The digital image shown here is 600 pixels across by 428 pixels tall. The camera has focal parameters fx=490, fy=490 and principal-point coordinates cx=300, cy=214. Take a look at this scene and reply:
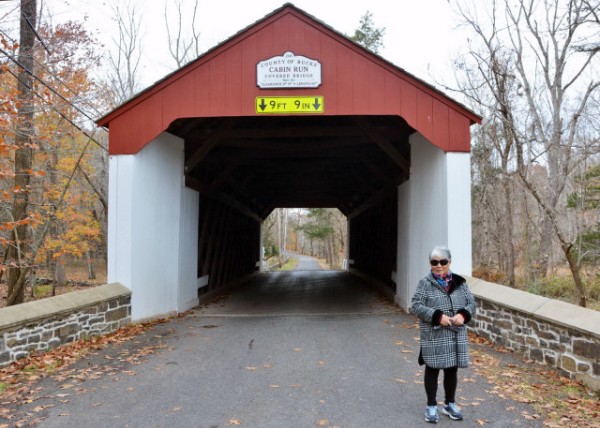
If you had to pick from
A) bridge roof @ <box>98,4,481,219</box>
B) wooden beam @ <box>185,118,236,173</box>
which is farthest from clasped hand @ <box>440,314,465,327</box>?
wooden beam @ <box>185,118,236,173</box>

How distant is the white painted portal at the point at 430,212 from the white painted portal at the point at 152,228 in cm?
434

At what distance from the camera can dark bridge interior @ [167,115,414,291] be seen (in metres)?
9.70

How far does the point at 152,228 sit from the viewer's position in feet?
27.2

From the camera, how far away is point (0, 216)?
10.9 meters

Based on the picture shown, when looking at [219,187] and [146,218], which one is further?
[219,187]

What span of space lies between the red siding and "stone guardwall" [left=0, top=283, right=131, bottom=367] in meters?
2.45

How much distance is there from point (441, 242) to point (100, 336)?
527 cm

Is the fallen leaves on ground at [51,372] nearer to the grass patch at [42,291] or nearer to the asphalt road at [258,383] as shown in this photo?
the asphalt road at [258,383]

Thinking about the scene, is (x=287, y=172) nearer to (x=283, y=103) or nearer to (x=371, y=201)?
(x=371, y=201)

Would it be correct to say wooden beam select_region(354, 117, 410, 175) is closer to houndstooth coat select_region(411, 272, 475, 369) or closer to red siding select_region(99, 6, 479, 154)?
red siding select_region(99, 6, 479, 154)

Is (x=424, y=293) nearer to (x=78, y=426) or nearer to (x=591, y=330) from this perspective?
(x=591, y=330)

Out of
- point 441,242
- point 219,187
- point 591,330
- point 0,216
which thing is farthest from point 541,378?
point 0,216

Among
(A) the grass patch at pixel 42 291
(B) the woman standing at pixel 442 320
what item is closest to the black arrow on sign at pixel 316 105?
(B) the woman standing at pixel 442 320

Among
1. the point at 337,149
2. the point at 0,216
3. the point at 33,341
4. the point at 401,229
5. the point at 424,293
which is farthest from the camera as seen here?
the point at 337,149
